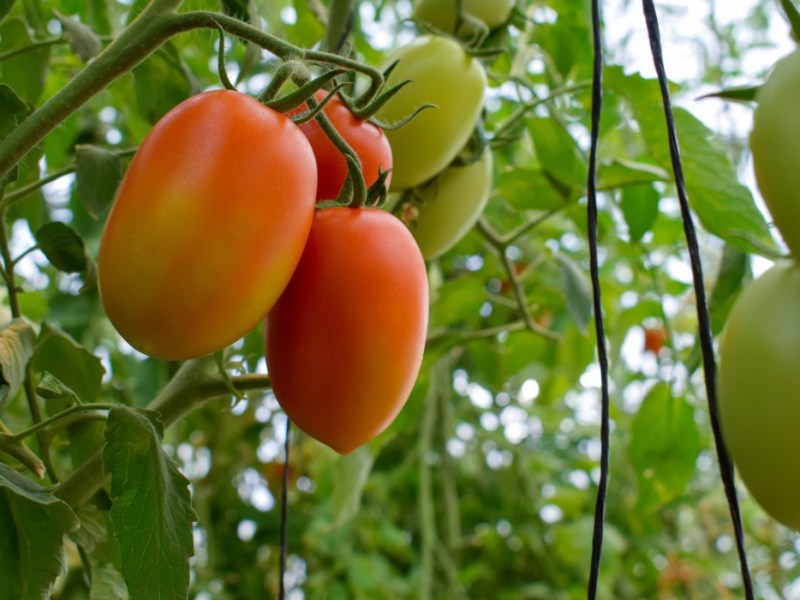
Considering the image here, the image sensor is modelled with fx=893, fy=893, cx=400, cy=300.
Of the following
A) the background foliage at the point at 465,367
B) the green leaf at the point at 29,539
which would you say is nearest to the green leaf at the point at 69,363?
the background foliage at the point at 465,367

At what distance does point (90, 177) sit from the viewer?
0.59 meters

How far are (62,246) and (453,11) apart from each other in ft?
1.19

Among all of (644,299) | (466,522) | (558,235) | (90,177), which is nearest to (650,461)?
(644,299)

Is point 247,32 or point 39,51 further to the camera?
point 39,51

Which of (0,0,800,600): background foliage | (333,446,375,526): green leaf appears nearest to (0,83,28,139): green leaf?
(0,0,800,600): background foliage

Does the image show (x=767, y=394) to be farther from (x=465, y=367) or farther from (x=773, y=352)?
(x=465, y=367)

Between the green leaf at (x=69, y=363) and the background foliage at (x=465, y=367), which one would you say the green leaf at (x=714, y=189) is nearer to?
the background foliage at (x=465, y=367)

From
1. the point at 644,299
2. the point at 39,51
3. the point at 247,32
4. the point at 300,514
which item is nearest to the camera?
the point at 247,32

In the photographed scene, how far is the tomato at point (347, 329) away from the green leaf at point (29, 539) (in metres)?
0.12

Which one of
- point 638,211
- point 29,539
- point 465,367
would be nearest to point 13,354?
point 29,539

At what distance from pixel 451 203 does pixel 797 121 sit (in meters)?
0.39

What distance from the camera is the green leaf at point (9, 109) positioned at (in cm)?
45

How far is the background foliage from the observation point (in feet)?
1.90

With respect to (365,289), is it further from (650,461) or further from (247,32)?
(650,461)
